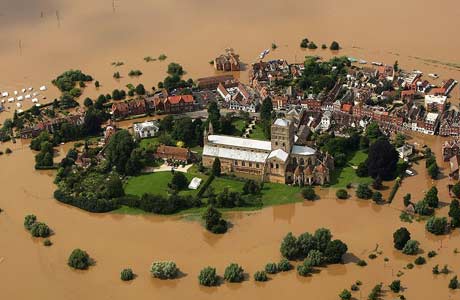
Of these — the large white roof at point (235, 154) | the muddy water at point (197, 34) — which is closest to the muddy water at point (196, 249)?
the large white roof at point (235, 154)

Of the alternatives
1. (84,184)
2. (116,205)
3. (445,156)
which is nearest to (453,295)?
(445,156)

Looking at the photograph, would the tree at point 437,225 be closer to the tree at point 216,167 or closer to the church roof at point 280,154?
the church roof at point 280,154

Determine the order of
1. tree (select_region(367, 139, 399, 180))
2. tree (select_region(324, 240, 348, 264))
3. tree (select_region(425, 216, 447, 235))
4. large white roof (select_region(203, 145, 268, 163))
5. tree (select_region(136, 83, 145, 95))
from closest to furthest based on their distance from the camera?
tree (select_region(324, 240, 348, 264)) < tree (select_region(425, 216, 447, 235)) < tree (select_region(367, 139, 399, 180)) < large white roof (select_region(203, 145, 268, 163)) < tree (select_region(136, 83, 145, 95))

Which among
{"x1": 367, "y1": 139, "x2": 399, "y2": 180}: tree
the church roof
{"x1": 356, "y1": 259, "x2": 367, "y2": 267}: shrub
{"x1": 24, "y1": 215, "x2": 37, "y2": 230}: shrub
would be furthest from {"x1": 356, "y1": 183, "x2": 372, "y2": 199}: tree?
{"x1": 24, "y1": 215, "x2": 37, "y2": 230}: shrub

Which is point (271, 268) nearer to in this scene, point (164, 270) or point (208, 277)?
point (208, 277)

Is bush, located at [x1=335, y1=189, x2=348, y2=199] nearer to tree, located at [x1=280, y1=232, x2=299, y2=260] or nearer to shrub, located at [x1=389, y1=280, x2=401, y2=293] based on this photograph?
tree, located at [x1=280, y1=232, x2=299, y2=260]

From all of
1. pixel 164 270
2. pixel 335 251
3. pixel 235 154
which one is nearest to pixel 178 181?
pixel 235 154

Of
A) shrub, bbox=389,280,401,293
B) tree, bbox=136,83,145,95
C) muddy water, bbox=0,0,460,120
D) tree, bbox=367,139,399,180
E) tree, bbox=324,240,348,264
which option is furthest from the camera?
muddy water, bbox=0,0,460,120
